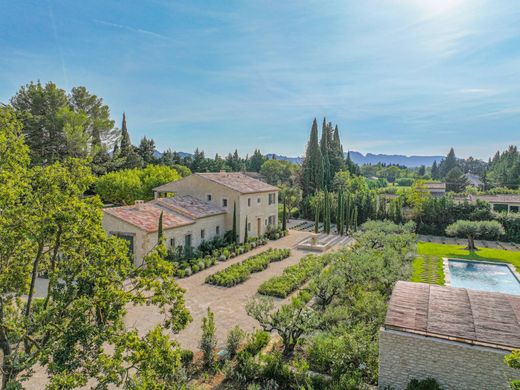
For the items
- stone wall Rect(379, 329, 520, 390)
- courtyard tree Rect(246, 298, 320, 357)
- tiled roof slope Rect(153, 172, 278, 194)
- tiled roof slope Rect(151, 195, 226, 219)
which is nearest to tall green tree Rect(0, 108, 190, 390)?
courtyard tree Rect(246, 298, 320, 357)

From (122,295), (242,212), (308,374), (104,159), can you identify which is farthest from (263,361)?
(104,159)

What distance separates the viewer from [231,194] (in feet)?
104

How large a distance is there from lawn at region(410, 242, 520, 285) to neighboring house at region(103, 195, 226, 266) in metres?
16.9

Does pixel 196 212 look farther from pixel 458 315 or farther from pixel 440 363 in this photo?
pixel 440 363

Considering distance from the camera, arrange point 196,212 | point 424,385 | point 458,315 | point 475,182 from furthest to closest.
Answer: point 475,182, point 196,212, point 458,315, point 424,385

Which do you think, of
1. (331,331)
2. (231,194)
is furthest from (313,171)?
(331,331)

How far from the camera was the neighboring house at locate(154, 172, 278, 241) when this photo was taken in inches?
1247

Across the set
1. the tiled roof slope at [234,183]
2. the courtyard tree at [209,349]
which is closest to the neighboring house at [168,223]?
the tiled roof slope at [234,183]

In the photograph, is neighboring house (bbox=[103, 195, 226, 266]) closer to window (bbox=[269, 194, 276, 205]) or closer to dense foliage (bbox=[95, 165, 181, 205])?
window (bbox=[269, 194, 276, 205])

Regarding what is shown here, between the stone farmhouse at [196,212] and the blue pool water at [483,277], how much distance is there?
60.7ft

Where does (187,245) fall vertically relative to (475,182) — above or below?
below

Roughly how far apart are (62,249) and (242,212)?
81.3 ft

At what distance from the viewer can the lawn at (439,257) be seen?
2274 cm

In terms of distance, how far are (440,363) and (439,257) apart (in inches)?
848
